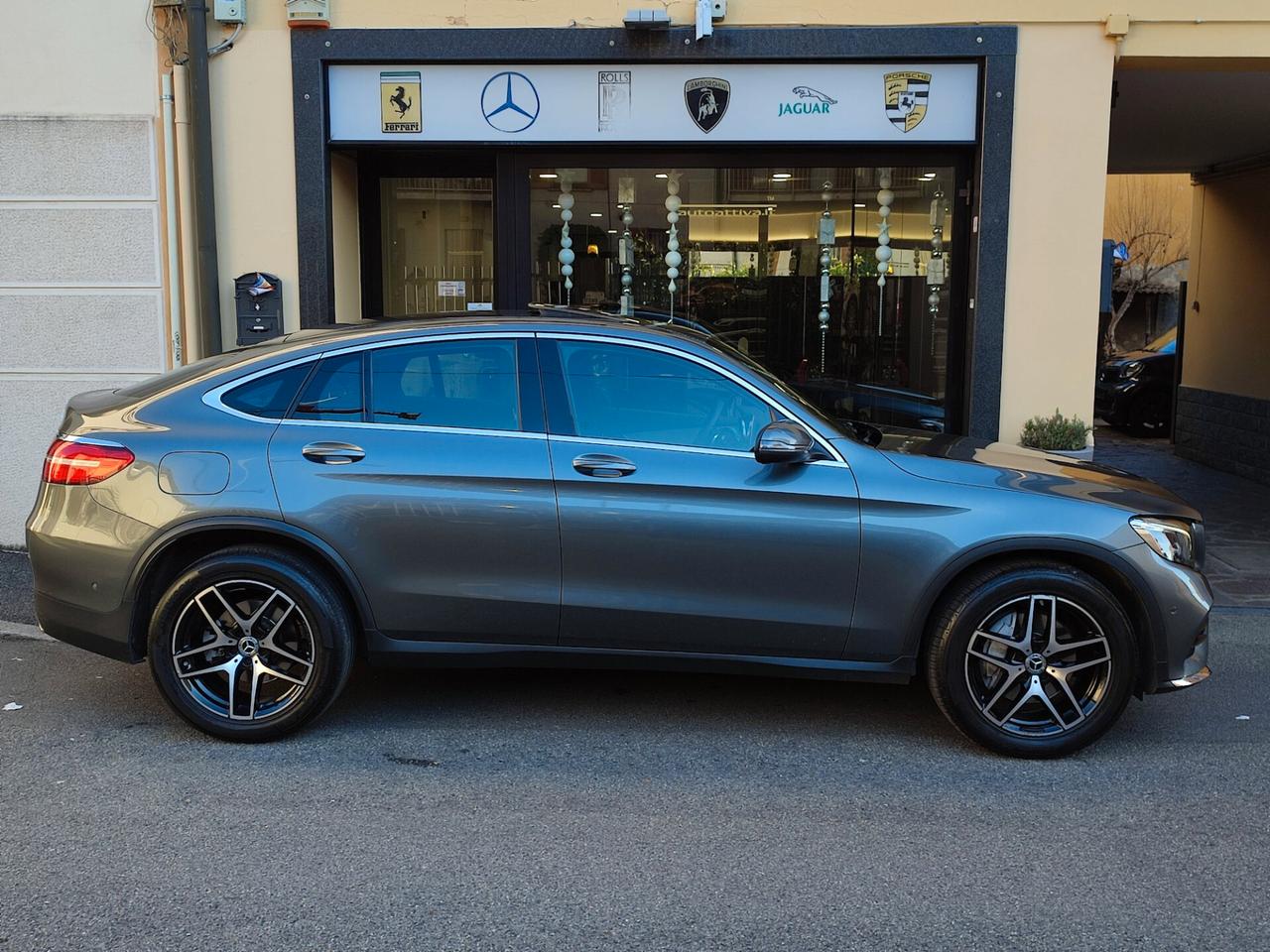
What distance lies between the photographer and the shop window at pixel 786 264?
8.68m

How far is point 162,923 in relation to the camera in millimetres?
3402

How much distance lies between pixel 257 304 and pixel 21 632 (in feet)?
9.28

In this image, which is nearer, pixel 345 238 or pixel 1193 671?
pixel 1193 671

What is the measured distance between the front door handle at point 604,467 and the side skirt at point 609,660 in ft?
2.29

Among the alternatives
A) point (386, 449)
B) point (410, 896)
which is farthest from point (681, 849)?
point (386, 449)

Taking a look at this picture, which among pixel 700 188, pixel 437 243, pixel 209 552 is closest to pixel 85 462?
pixel 209 552

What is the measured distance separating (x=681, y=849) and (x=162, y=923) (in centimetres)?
154

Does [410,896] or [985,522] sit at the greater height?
[985,522]

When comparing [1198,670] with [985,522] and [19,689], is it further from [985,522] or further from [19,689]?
[19,689]

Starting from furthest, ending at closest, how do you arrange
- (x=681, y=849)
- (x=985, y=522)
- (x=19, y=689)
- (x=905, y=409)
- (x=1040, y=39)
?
(x=905, y=409), (x=1040, y=39), (x=19, y=689), (x=985, y=522), (x=681, y=849)

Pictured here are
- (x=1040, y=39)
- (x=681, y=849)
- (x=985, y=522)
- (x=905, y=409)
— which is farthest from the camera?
(x=905, y=409)

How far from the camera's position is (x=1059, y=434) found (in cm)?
800

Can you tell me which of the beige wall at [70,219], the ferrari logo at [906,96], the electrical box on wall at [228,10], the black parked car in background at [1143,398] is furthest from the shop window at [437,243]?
the black parked car in background at [1143,398]

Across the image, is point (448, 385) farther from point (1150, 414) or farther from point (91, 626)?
point (1150, 414)
